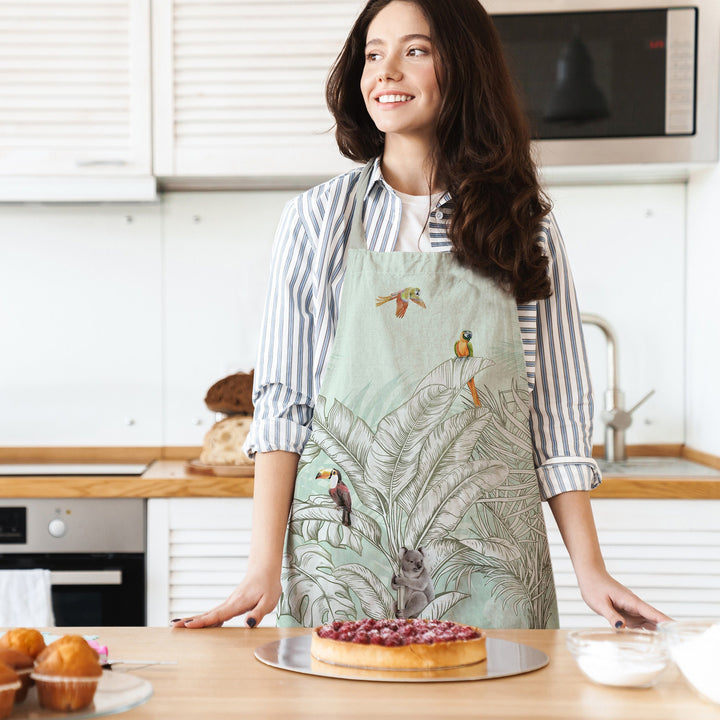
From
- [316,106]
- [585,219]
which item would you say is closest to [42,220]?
[316,106]

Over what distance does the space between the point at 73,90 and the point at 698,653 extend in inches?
79.0

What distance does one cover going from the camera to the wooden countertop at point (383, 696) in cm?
70

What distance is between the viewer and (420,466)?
3.90 feet

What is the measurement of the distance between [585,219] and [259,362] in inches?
60.9

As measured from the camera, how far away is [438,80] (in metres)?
1.25

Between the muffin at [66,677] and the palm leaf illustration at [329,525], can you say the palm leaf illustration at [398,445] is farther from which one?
the muffin at [66,677]

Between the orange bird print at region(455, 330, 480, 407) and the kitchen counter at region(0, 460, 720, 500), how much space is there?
3.04ft

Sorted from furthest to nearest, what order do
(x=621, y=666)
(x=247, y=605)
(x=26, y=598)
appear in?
(x=26, y=598)
(x=247, y=605)
(x=621, y=666)

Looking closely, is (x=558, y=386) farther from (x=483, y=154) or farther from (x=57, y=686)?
(x=57, y=686)

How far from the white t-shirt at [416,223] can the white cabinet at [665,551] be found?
0.98 m

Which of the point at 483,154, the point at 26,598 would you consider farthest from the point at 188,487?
the point at 483,154

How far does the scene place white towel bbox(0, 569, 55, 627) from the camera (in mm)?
2010

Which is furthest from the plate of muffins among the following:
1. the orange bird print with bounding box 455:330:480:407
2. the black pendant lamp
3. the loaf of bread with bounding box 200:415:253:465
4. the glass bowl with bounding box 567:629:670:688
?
the black pendant lamp

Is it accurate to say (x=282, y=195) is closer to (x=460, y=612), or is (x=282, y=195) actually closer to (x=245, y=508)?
(x=245, y=508)
